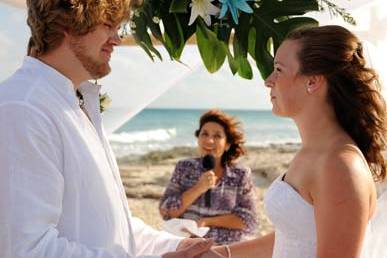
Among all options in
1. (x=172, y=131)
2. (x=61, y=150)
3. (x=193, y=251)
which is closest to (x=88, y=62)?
(x=61, y=150)

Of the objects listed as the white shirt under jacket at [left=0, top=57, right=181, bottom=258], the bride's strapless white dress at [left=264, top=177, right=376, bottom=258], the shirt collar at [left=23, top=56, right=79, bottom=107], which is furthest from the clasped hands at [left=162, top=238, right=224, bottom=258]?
the shirt collar at [left=23, top=56, right=79, bottom=107]

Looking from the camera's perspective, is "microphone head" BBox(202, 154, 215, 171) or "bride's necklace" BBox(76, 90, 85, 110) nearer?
"bride's necklace" BBox(76, 90, 85, 110)

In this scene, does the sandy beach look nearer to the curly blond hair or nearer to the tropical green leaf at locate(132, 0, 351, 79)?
the tropical green leaf at locate(132, 0, 351, 79)

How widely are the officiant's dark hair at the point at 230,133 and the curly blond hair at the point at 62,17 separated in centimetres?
344

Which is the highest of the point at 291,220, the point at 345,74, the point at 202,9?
the point at 202,9

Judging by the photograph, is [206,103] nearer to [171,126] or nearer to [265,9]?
[171,126]

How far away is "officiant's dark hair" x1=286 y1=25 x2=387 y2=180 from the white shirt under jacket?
0.65 metres

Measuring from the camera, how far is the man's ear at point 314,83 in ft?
7.59

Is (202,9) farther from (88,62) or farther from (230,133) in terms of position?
(230,133)

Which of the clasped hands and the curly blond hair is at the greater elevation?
the curly blond hair

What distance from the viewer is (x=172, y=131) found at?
91.5ft

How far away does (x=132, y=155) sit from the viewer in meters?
25.0

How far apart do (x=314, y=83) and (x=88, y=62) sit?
69 cm

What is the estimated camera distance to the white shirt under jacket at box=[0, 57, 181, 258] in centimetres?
179
